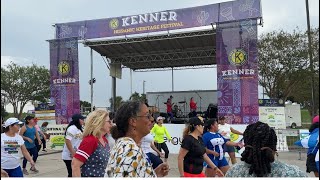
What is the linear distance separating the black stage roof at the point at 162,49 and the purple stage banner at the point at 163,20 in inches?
28.1

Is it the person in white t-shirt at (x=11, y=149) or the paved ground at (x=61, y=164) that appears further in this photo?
the paved ground at (x=61, y=164)

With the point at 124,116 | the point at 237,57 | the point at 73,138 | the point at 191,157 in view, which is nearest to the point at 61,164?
the point at 73,138

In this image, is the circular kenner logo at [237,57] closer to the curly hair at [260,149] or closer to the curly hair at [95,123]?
the curly hair at [95,123]

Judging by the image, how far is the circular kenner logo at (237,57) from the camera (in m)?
13.5

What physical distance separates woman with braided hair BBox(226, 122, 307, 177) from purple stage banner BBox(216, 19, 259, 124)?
1102cm

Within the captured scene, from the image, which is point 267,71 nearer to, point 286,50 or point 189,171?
point 286,50

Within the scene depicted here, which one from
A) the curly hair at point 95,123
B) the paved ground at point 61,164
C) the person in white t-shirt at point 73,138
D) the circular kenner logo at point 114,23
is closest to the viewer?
the curly hair at point 95,123

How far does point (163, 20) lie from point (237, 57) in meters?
3.70

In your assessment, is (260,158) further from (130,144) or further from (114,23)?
(114,23)

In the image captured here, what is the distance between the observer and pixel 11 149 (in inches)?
208

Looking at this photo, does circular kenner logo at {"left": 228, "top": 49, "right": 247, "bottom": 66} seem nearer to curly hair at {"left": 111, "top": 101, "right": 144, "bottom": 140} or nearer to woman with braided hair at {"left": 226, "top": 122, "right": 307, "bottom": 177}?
woman with braided hair at {"left": 226, "top": 122, "right": 307, "bottom": 177}

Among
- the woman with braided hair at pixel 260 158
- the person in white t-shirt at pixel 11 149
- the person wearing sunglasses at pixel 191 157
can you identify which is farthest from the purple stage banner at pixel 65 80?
the woman with braided hair at pixel 260 158

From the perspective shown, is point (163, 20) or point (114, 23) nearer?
point (163, 20)

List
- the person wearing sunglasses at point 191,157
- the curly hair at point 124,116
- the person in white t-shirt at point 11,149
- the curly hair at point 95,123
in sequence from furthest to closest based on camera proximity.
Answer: the person in white t-shirt at point 11,149, the person wearing sunglasses at point 191,157, the curly hair at point 95,123, the curly hair at point 124,116
